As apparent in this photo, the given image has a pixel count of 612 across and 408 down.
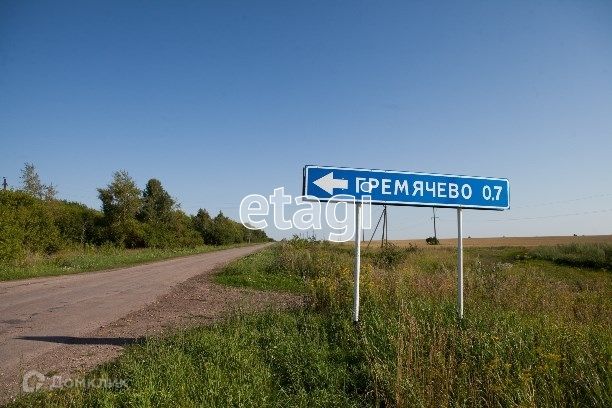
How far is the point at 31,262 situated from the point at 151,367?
17528mm

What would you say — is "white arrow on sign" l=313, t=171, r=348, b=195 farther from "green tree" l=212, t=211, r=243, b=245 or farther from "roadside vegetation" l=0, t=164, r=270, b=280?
"green tree" l=212, t=211, r=243, b=245

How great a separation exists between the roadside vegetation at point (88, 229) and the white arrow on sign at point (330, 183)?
1463cm

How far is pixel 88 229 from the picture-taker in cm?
3306

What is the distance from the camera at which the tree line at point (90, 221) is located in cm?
1971

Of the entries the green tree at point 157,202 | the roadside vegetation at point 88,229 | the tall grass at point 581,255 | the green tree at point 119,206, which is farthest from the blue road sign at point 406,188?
the green tree at point 157,202

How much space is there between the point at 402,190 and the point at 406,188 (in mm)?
73

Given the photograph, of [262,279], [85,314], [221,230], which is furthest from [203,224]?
[85,314]

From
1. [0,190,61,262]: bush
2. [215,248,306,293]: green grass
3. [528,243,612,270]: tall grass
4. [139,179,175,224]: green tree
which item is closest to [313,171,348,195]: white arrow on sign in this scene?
[215,248,306,293]: green grass

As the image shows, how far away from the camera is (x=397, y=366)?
370 centimetres

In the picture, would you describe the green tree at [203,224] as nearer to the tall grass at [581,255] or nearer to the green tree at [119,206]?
the green tree at [119,206]

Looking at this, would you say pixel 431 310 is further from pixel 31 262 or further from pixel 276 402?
pixel 31 262

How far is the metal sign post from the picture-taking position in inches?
209

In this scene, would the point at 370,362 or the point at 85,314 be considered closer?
the point at 370,362

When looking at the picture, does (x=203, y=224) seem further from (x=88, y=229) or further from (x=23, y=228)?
(x=23, y=228)
